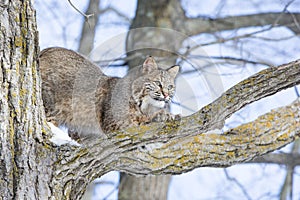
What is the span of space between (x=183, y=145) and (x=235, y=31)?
10.7 ft

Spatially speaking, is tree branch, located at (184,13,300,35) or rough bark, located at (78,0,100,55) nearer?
rough bark, located at (78,0,100,55)

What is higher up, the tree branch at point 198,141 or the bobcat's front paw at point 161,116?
the bobcat's front paw at point 161,116

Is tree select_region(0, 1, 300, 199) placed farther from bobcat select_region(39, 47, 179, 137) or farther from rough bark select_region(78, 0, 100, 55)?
rough bark select_region(78, 0, 100, 55)

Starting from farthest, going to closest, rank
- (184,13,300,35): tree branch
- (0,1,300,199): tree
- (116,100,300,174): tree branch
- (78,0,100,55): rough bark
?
(184,13,300,35): tree branch
(78,0,100,55): rough bark
(116,100,300,174): tree branch
(0,1,300,199): tree

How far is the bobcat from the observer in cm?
369

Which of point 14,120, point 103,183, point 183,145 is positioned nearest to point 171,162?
point 183,145

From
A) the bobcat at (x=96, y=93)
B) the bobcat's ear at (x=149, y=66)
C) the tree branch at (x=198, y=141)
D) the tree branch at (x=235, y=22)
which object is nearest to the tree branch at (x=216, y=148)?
the tree branch at (x=198, y=141)

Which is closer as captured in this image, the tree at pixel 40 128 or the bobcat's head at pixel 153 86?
the tree at pixel 40 128

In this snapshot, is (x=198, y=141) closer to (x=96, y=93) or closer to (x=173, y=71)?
(x=173, y=71)

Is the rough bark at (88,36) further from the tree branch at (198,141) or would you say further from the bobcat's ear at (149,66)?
the tree branch at (198,141)

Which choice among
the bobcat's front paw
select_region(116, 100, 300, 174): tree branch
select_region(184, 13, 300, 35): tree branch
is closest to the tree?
select_region(116, 100, 300, 174): tree branch

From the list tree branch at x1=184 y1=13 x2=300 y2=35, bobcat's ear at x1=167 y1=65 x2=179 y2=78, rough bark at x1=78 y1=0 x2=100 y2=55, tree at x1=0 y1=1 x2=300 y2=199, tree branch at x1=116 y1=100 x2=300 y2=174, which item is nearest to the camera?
tree at x1=0 y1=1 x2=300 y2=199

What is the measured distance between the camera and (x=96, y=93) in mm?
4027

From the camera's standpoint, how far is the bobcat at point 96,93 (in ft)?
12.1
